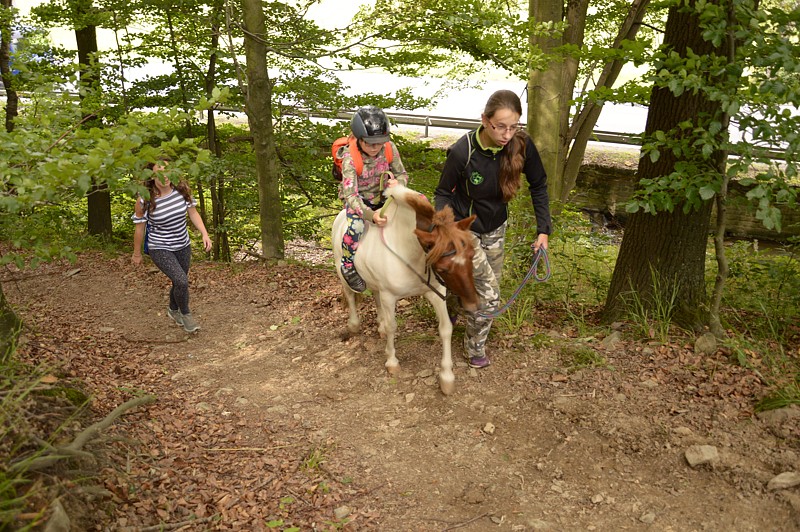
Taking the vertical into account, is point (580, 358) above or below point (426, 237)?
below

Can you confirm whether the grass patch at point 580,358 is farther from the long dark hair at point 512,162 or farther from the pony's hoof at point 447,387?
the long dark hair at point 512,162

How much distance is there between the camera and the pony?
4.41 meters

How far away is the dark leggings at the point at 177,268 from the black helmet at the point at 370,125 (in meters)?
2.91

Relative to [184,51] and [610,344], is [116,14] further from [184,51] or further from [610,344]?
[610,344]

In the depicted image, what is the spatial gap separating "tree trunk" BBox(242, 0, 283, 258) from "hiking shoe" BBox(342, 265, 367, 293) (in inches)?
174

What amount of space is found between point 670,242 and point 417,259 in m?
2.50

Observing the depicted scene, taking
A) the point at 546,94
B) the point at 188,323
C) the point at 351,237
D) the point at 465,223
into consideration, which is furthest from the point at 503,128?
the point at 546,94

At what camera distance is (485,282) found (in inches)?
202

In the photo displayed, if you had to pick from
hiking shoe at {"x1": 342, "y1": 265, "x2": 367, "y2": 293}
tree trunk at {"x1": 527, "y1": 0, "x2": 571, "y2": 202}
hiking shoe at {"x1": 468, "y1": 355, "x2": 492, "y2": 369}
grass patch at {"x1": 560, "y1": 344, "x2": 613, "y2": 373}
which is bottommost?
hiking shoe at {"x1": 468, "y1": 355, "x2": 492, "y2": 369}

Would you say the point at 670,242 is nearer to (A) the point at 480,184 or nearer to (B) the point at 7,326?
(A) the point at 480,184

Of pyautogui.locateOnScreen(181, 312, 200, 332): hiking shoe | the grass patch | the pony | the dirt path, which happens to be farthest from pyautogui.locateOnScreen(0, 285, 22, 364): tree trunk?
the grass patch

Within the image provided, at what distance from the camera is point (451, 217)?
14.6 feet

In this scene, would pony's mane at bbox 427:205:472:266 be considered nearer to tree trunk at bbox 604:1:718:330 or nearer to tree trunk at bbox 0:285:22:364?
tree trunk at bbox 604:1:718:330

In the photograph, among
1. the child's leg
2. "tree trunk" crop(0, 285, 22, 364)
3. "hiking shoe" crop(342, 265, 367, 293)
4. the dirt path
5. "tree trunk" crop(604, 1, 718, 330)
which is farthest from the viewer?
"hiking shoe" crop(342, 265, 367, 293)
